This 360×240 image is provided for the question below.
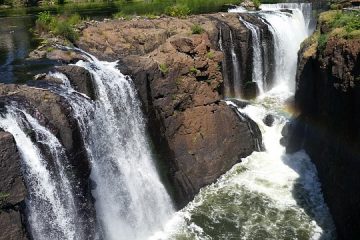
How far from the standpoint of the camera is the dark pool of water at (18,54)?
22.2m

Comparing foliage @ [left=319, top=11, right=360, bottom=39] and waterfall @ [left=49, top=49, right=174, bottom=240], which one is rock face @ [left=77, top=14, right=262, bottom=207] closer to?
waterfall @ [left=49, top=49, right=174, bottom=240]

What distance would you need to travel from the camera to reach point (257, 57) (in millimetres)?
32812

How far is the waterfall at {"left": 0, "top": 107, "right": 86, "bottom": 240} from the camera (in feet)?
50.8

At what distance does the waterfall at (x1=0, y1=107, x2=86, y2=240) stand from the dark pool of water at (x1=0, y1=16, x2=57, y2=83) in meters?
5.56

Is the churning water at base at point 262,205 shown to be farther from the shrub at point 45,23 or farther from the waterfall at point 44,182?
the shrub at point 45,23

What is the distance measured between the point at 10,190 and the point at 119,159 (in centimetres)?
679

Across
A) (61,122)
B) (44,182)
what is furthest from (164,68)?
(44,182)

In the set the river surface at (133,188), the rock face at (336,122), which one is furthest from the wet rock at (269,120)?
the river surface at (133,188)

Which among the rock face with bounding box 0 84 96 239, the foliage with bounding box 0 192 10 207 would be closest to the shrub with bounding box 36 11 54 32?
the rock face with bounding box 0 84 96 239

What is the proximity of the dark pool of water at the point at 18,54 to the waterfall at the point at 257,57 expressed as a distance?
1527 cm

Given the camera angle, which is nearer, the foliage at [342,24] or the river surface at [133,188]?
the river surface at [133,188]

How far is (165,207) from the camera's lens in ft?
70.9

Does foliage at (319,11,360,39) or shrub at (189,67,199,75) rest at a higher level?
foliage at (319,11,360,39)

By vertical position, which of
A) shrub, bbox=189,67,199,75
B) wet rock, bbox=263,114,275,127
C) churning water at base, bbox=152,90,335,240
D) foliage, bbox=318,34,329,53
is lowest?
churning water at base, bbox=152,90,335,240
